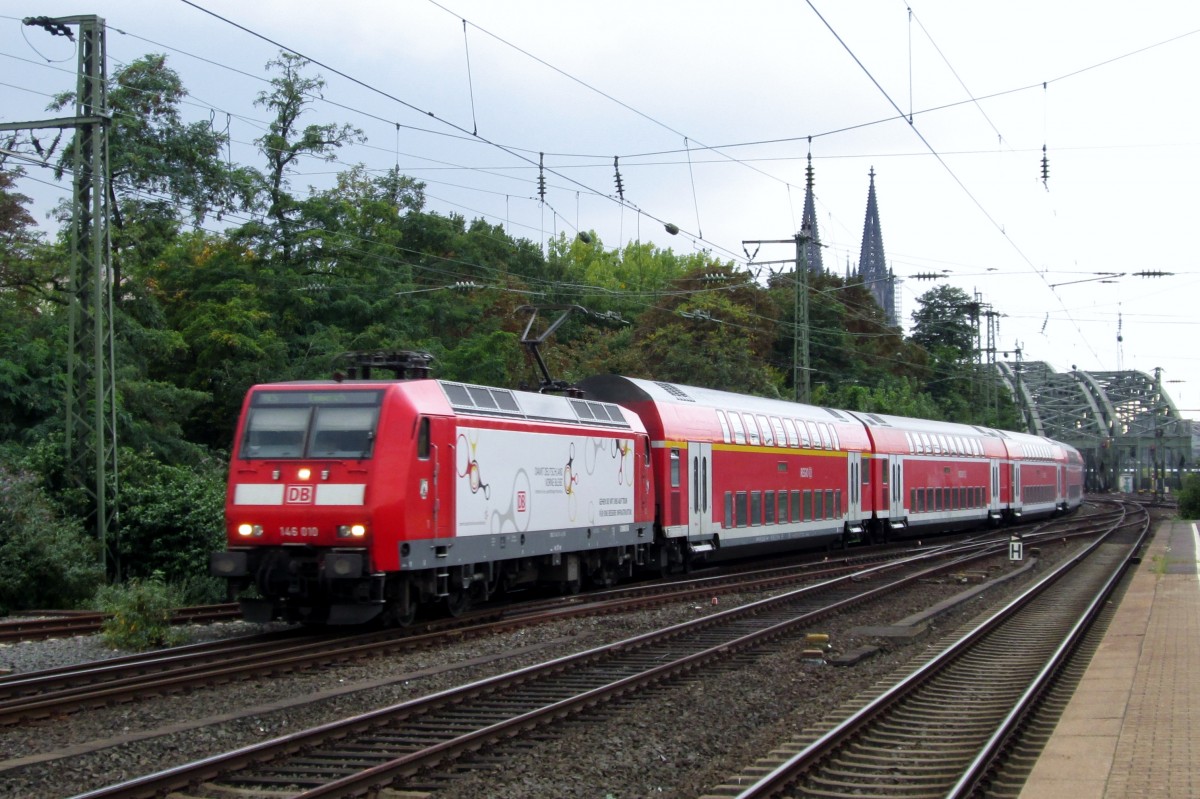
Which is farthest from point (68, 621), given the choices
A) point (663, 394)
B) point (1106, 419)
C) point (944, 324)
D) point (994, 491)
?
point (1106, 419)

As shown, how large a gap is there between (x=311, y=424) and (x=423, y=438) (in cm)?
142

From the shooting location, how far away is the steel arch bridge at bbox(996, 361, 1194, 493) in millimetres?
118312

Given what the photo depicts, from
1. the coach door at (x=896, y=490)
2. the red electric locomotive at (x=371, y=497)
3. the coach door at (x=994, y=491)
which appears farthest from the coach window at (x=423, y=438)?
the coach door at (x=994, y=491)

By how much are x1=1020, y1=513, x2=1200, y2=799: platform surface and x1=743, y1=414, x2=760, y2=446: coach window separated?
32.9 feet

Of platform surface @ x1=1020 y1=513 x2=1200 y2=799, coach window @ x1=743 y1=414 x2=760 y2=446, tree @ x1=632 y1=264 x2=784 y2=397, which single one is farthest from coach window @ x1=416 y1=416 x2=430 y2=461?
tree @ x1=632 y1=264 x2=784 y2=397

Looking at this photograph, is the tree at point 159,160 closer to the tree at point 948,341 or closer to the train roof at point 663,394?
the train roof at point 663,394

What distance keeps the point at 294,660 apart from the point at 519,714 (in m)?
3.22

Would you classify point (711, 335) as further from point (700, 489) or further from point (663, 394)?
point (663, 394)

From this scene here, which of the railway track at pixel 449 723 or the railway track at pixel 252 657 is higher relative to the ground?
the railway track at pixel 252 657

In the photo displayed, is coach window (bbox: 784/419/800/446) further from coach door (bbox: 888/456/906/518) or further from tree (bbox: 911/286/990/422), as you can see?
tree (bbox: 911/286/990/422)

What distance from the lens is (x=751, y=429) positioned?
89.7 ft

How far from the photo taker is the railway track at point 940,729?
9016 mm

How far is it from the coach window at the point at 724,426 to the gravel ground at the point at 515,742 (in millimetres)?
10107

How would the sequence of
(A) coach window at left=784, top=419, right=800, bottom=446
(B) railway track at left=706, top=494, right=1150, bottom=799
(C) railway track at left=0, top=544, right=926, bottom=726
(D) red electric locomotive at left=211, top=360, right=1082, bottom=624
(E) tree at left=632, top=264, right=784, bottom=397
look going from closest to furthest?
(B) railway track at left=706, top=494, right=1150, bottom=799, (C) railway track at left=0, top=544, right=926, bottom=726, (D) red electric locomotive at left=211, top=360, right=1082, bottom=624, (A) coach window at left=784, top=419, right=800, bottom=446, (E) tree at left=632, top=264, right=784, bottom=397
